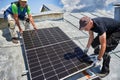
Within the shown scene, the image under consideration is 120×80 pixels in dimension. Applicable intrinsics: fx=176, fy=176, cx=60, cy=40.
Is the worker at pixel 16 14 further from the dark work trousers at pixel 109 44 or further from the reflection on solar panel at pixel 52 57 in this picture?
the dark work trousers at pixel 109 44

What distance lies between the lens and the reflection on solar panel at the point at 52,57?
5301mm

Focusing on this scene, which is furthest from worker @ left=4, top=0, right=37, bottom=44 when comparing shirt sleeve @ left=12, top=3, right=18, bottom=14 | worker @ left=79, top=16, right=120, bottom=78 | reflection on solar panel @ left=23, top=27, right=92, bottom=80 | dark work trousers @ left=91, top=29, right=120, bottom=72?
dark work trousers @ left=91, top=29, right=120, bottom=72

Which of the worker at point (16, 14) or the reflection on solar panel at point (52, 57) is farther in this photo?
the worker at point (16, 14)

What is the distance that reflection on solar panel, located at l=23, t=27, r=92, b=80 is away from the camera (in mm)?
5301

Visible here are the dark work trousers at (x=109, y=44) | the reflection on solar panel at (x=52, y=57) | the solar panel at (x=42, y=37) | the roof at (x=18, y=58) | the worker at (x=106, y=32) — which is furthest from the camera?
the solar panel at (x=42, y=37)

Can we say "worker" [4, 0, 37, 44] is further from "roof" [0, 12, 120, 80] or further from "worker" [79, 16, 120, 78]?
"worker" [79, 16, 120, 78]

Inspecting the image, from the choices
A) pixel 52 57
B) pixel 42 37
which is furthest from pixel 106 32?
pixel 42 37

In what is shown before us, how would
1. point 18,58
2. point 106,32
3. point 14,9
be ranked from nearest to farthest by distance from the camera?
point 106,32 → point 18,58 → point 14,9

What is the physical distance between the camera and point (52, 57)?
20.1 ft

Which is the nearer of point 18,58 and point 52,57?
point 52,57

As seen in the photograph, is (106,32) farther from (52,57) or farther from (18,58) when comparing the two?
(18,58)

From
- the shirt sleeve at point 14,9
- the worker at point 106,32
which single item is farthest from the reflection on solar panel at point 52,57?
the shirt sleeve at point 14,9

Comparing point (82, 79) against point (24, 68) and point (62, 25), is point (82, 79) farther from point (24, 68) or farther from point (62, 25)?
point (62, 25)


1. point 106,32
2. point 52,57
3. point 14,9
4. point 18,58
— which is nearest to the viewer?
point 106,32
